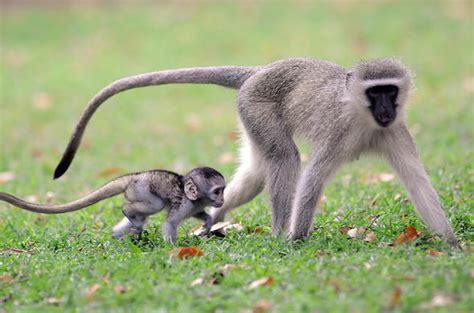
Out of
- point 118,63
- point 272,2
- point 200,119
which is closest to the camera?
point 200,119

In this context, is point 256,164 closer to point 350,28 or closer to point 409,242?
point 409,242

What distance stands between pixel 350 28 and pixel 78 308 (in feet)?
52.5

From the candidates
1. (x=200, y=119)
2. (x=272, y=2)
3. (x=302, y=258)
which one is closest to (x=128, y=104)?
(x=200, y=119)

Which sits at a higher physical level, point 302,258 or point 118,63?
point 118,63

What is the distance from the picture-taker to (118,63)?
64.0 ft

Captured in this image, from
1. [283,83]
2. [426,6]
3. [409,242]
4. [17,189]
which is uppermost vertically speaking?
[426,6]

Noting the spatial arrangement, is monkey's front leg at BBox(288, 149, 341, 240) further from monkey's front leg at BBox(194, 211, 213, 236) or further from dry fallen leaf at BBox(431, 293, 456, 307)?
dry fallen leaf at BBox(431, 293, 456, 307)

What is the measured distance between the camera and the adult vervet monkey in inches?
268

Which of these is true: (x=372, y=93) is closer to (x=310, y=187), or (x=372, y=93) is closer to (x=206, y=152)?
(x=310, y=187)

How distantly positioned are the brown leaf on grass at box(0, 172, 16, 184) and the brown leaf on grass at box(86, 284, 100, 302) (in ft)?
18.5

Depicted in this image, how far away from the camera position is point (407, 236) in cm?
690

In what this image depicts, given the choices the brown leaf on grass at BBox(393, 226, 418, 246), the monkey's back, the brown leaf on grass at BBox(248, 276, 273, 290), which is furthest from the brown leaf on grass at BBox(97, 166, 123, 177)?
the brown leaf on grass at BBox(248, 276, 273, 290)

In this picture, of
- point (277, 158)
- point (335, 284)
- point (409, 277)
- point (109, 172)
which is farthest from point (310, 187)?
point (109, 172)

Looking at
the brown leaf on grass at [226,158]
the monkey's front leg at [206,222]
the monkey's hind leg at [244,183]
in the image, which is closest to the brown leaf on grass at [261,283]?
the monkey's front leg at [206,222]
